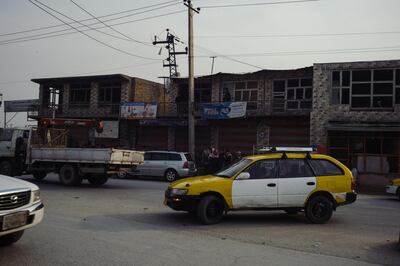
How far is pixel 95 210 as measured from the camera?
38.2 ft

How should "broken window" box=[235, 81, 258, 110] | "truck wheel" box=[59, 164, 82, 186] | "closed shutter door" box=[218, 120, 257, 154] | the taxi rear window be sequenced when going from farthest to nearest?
"broken window" box=[235, 81, 258, 110]
"closed shutter door" box=[218, 120, 257, 154]
"truck wheel" box=[59, 164, 82, 186]
the taxi rear window

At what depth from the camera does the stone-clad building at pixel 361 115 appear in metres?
24.3

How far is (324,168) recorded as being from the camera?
1066 centimetres

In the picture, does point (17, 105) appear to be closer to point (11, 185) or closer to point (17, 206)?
point (11, 185)

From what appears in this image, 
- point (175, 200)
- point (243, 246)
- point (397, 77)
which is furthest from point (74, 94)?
point (243, 246)

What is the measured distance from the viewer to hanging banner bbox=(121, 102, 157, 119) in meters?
30.9

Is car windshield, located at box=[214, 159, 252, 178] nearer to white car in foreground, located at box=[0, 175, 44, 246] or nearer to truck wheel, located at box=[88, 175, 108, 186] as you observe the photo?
white car in foreground, located at box=[0, 175, 44, 246]

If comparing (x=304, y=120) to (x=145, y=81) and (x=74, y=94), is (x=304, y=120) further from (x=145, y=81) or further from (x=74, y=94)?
(x=74, y=94)

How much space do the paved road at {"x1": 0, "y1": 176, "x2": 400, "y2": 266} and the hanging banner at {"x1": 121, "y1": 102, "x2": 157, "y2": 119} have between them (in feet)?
60.3

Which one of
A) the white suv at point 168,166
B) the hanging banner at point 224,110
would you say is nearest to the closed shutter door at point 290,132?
the hanging banner at point 224,110

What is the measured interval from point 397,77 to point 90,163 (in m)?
16.5

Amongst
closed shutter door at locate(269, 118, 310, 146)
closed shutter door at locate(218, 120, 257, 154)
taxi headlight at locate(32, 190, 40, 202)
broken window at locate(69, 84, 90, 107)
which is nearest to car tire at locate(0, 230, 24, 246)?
taxi headlight at locate(32, 190, 40, 202)

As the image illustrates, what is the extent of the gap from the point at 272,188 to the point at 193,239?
2645 millimetres

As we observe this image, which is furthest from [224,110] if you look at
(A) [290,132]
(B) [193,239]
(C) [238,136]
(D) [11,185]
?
(D) [11,185]
